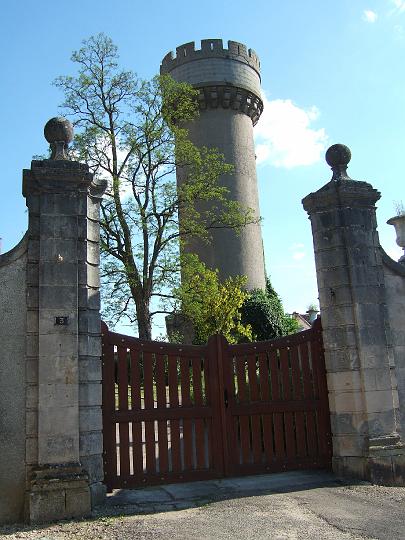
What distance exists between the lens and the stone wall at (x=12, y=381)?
5512 millimetres

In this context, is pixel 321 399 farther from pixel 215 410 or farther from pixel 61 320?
pixel 61 320

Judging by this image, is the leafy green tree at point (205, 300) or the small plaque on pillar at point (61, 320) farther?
the leafy green tree at point (205, 300)

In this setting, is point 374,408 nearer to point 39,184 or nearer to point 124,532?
point 124,532

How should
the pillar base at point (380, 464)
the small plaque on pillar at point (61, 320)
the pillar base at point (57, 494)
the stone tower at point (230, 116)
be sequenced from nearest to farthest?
the pillar base at point (57, 494), the small plaque on pillar at point (61, 320), the pillar base at point (380, 464), the stone tower at point (230, 116)

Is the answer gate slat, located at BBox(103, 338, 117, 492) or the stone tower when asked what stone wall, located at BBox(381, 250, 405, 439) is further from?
the stone tower

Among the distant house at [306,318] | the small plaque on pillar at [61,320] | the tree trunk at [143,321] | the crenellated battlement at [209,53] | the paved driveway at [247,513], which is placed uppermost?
the crenellated battlement at [209,53]

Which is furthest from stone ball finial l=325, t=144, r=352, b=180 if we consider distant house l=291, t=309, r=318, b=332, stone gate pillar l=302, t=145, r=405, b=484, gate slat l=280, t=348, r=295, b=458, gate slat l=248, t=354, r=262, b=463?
distant house l=291, t=309, r=318, b=332

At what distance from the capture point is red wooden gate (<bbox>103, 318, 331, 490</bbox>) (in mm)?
6426

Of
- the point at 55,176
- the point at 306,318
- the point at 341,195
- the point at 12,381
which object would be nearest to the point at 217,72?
the point at 341,195

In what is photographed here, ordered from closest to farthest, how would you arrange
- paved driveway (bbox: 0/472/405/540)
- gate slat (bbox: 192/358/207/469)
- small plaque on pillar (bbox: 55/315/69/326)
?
paved driveway (bbox: 0/472/405/540)
small plaque on pillar (bbox: 55/315/69/326)
gate slat (bbox: 192/358/207/469)

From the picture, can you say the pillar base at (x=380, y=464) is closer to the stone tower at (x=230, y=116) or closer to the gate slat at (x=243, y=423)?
the gate slat at (x=243, y=423)

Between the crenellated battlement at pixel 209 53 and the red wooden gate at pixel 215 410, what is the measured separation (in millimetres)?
18290

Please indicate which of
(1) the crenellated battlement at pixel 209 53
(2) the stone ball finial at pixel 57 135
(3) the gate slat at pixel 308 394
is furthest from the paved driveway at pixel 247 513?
(1) the crenellated battlement at pixel 209 53

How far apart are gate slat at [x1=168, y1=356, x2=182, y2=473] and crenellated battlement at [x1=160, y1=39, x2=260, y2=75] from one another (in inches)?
740
